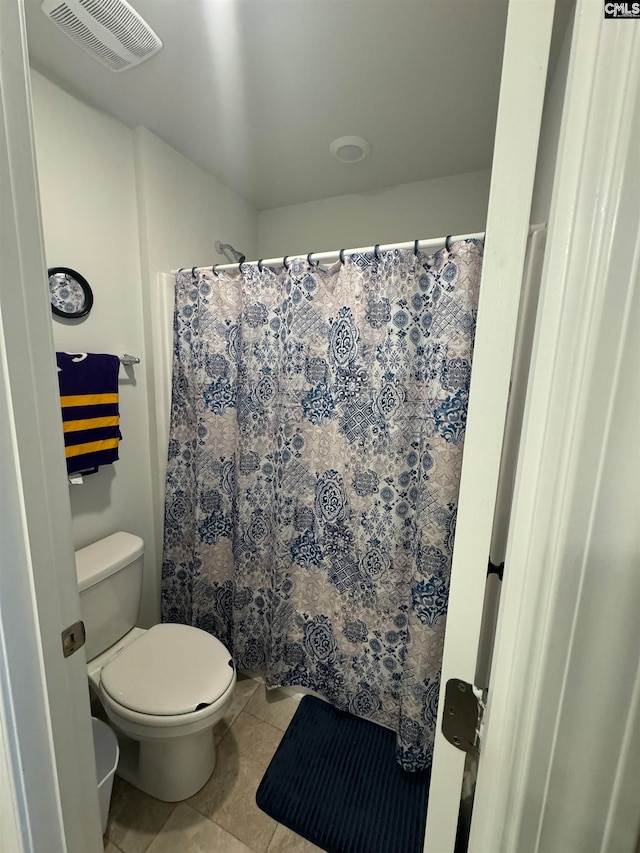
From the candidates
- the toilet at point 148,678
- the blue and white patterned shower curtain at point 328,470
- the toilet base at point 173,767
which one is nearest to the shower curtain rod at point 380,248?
the blue and white patterned shower curtain at point 328,470

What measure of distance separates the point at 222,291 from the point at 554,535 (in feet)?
4.84

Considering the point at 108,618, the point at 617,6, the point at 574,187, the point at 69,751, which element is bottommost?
the point at 108,618

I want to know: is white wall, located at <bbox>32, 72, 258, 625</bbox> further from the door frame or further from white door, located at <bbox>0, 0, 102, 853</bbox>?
the door frame

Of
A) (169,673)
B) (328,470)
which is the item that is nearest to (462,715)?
(328,470)

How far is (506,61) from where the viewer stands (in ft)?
1.14

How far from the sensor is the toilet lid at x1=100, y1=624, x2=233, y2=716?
109 centimetres

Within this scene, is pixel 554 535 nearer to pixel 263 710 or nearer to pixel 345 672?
pixel 345 672

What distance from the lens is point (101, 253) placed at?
4.42 feet

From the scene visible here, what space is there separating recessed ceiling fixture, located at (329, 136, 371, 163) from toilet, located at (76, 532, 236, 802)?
1831 millimetres

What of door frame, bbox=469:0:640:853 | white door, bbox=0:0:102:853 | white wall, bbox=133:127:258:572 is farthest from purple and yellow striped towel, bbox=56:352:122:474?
door frame, bbox=469:0:640:853

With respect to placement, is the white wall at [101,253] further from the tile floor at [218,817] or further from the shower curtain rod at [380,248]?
the tile floor at [218,817]

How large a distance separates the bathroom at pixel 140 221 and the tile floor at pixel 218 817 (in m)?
0.05

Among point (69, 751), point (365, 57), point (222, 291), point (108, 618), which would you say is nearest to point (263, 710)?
point (108, 618)

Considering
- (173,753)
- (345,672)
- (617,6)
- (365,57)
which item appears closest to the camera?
(617,6)
